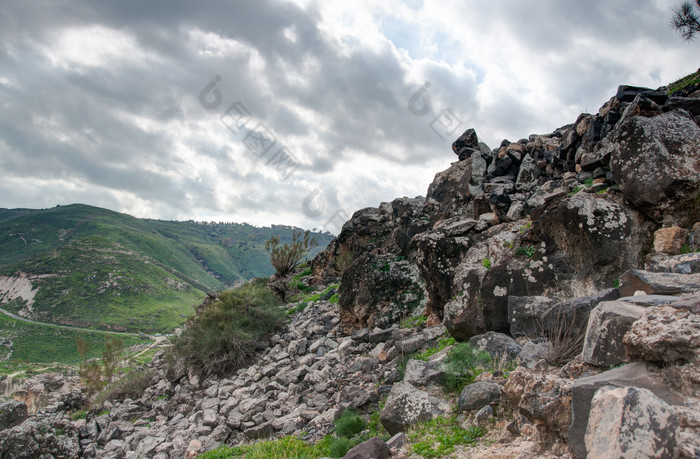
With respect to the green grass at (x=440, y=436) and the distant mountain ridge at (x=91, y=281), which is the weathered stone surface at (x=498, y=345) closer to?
the green grass at (x=440, y=436)

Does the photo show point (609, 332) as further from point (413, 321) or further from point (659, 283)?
point (413, 321)

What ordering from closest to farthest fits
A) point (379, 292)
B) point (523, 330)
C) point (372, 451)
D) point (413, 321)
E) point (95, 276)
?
point (372, 451) < point (523, 330) < point (413, 321) < point (379, 292) < point (95, 276)

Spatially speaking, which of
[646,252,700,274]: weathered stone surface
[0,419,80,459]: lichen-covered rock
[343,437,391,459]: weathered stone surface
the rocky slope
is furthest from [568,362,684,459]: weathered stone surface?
[0,419,80,459]: lichen-covered rock

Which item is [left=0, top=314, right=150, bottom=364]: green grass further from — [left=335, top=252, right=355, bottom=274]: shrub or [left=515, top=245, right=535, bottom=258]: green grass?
[left=515, top=245, right=535, bottom=258]: green grass

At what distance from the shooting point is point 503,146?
1442 centimetres

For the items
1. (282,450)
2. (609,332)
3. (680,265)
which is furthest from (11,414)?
(680,265)

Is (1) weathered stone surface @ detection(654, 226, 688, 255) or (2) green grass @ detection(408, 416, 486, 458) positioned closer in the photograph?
(2) green grass @ detection(408, 416, 486, 458)

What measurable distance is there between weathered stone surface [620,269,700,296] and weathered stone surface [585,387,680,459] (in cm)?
217

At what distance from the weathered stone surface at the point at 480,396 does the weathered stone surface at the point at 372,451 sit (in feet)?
3.42

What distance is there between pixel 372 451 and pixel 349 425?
175 centimetres

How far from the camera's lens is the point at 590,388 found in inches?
112

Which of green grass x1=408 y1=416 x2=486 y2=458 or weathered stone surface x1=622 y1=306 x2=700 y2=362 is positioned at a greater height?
weathered stone surface x1=622 y1=306 x2=700 y2=362

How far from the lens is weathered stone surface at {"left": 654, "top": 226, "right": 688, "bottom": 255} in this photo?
5.67 meters

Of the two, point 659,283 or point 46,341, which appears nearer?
point 659,283
